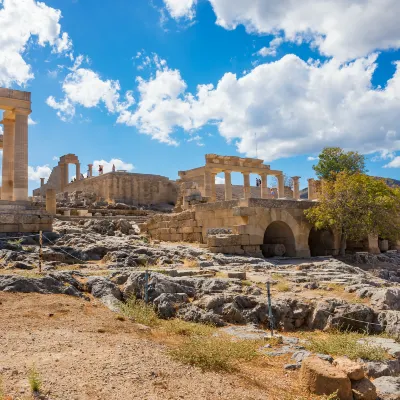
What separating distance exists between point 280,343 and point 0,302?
4.65 m

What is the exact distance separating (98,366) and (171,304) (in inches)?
129

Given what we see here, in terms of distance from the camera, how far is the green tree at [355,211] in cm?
A: 1683

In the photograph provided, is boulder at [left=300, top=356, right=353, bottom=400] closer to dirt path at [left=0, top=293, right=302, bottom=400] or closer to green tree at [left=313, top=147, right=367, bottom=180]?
dirt path at [left=0, top=293, right=302, bottom=400]

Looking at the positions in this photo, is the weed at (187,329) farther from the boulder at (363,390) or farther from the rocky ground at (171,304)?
the boulder at (363,390)

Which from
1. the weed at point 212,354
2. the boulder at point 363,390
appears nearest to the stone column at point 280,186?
the weed at point 212,354

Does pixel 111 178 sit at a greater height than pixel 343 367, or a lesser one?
greater

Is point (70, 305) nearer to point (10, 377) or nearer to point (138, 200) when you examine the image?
point (10, 377)

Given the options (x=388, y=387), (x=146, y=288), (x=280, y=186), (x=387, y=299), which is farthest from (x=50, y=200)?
(x=280, y=186)

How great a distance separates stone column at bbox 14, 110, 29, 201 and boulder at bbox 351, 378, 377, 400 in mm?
19139

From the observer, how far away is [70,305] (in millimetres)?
7230

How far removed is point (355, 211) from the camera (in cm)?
1694

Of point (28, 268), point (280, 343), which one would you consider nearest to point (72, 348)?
point (280, 343)

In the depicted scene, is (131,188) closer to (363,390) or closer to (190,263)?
(190,263)

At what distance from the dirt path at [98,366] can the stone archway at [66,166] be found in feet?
138
